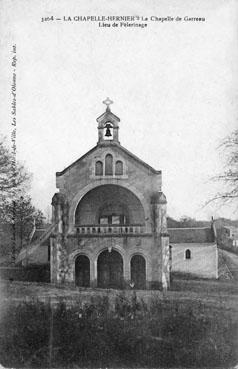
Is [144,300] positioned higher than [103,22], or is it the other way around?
[103,22]

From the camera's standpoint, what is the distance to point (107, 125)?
9.05 meters

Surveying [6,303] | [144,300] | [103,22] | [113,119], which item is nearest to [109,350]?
[144,300]

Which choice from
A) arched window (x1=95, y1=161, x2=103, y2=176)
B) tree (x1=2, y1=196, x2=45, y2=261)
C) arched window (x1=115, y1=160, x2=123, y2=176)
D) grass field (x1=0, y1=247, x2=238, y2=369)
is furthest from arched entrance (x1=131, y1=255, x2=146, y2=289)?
tree (x1=2, y1=196, x2=45, y2=261)

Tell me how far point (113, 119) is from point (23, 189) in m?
2.47

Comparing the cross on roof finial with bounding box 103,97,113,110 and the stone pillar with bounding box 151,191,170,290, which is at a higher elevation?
the cross on roof finial with bounding box 103,97,113,110

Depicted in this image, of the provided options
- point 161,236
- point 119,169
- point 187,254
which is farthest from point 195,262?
point 119,169

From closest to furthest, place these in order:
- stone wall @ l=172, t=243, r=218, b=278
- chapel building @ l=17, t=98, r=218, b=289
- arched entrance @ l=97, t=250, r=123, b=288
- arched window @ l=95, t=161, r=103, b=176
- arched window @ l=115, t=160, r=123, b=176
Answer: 1. chapel building @ l=17, t=98, r=218, b=289
2. arched entrance @ l=97, t=250, r=123, b=288
3. stone wall @ l=172, t=243, r=218, b=278
4. arched window @ l=95, t=161, r=103, b=176
5. arched window @ l=115, t=160, r=123, b=176

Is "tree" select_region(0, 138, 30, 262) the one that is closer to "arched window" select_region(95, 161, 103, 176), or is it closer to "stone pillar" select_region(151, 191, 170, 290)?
"arched window" select_region(95, 161, 103, 176)

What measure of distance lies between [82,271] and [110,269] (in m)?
1.03

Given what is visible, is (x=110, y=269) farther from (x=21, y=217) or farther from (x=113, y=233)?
(x=21, y=217)

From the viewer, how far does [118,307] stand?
27.0 ft

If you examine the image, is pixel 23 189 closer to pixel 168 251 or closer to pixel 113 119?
pixel 113 119

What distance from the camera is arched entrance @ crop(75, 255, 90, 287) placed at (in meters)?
10.0

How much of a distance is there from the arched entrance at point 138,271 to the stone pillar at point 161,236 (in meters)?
0.37
